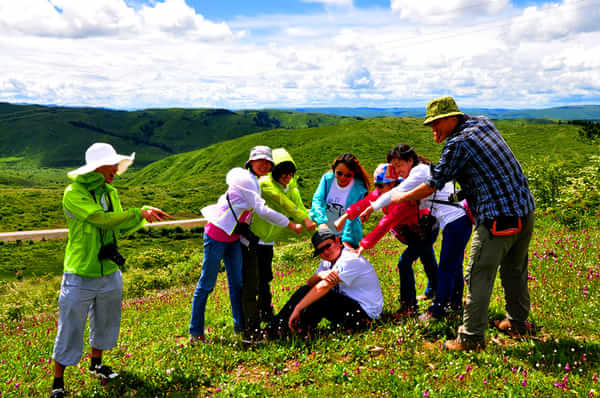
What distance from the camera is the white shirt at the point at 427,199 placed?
572cm

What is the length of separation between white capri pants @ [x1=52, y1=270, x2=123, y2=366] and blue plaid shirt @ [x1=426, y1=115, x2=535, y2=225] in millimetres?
4662

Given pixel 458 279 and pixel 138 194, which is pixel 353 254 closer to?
pixel 458 279

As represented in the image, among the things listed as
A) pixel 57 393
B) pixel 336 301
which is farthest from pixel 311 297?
pixel 57 393

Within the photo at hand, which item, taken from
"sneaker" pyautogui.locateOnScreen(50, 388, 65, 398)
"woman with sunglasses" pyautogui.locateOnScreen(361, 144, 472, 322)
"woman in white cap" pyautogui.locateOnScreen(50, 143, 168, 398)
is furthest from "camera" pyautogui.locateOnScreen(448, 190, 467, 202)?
"sneaker" pyautogui.locateOnScreen(50, 388, 65, 398)

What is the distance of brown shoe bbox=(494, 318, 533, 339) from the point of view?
5473mm

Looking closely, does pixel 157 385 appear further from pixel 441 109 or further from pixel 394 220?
pixel 441 109

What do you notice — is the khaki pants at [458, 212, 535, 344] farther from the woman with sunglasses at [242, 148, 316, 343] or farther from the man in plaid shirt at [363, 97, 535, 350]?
the woman with sunglasses at [242, 148, 316, 343]

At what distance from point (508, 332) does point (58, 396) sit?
6109 millimetres

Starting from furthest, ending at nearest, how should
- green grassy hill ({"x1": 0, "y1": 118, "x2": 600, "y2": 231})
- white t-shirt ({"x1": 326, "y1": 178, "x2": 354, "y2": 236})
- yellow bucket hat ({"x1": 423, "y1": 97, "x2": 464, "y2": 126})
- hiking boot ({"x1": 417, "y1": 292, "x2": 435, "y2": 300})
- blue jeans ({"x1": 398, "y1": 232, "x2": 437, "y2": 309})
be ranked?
green grassy hill ({"x1": 0, "y1": 118, "x2": 600, "y2": 231}) < hiking boot ({"x1": 417, "y1": 292, "x2": 435, "y2": 300}) < white t-shirt ({"x1": 326, "y1": 178, "x2": 354, "y2": 236}) < blue jeans ({"x1": 398, "y1": 232, "x2": 437, "y2": 309}) < yellow bucket hat ({"x1": 423, "y1": 97, "x2": 464, "y2": 126})

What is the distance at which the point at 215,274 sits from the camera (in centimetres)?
658

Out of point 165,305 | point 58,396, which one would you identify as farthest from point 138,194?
point 58,396

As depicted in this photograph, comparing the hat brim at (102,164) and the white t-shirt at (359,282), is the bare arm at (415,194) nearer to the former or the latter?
the white t-shirt at (359,282)

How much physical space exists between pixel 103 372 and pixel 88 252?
1749mm

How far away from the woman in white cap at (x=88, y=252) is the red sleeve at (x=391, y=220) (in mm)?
3179
